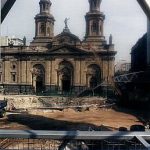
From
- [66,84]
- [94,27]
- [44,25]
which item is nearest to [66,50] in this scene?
[66,84]

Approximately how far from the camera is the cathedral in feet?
194

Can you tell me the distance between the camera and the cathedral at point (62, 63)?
59125 mm

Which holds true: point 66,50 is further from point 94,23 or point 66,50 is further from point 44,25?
point 44,25

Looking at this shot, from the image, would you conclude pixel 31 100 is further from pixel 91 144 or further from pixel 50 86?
pixel 91 144

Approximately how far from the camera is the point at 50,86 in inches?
2382

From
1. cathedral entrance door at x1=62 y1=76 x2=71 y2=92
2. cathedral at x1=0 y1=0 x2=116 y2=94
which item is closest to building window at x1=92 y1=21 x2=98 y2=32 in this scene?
cathedral at x1=0 y1=0 x2=116 y2=94

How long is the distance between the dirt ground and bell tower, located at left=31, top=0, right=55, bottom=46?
1116 inches

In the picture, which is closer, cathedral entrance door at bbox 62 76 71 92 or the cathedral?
the cathedral

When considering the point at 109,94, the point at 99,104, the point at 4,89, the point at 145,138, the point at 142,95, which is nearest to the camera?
the point at 145,138

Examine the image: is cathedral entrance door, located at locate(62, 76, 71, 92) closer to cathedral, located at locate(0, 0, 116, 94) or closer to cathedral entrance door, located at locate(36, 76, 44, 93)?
cathedral, located at locate(0, 0, 116, 94)

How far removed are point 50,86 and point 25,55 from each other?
6990 millimetres

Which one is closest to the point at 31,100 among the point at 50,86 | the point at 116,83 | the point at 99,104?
the point at 99,104

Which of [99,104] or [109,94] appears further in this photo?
[109,94]

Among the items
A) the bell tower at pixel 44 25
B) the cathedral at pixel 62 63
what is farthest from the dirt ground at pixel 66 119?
the bell tower at pixel 44 25
